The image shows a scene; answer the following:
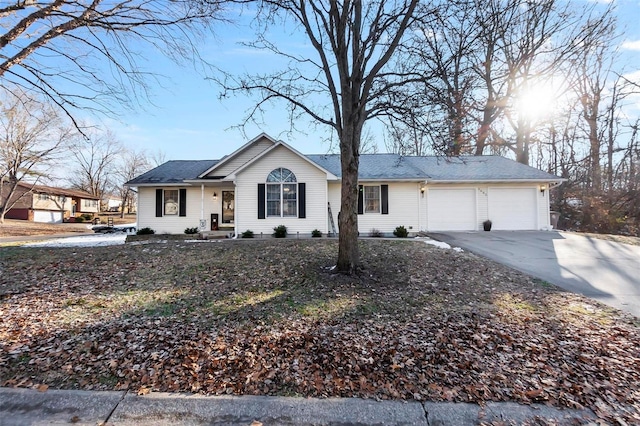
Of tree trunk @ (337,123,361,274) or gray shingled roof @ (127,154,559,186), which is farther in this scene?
gray shingled roof @ (127,154,559,186)

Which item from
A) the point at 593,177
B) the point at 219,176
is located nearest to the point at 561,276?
the point at 219,176

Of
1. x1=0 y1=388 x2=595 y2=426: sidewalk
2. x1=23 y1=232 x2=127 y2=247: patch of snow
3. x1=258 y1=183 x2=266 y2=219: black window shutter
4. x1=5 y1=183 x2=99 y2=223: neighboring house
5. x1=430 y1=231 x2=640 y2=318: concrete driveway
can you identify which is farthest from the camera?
x1=5 y1=183 x2=99 y2=223: neighboring house

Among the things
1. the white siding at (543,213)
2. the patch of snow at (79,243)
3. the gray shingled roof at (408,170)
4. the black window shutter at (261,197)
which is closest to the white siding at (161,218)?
the gray shingled roof at (408,170)

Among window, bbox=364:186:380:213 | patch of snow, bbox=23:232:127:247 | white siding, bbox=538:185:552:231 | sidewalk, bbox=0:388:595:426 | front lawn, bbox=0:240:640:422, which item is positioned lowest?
sidewalk, bbox=0:388:595:426

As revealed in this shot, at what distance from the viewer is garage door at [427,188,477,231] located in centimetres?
1527

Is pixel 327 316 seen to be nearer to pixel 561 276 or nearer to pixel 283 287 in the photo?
pixel 283 287

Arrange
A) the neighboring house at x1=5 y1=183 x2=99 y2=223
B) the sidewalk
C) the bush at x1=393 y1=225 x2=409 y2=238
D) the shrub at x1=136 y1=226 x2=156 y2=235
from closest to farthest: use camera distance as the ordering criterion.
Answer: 1. the sidewalk
2. the bush at x1=393 y1=225 x2=409 y2=238
3. the shrub at x1=136 y1=226 x2=156 y2=235
4. the neighboring house at x1=5 y1=183 x2=99 y2=223

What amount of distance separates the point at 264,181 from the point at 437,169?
9.44 m

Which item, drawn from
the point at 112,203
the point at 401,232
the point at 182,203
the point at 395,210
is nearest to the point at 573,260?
the point at 401,232

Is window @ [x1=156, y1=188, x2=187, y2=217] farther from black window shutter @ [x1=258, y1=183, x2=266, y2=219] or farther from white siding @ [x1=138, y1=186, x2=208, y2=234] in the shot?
black window shutter @ [x1=258, y1=183, x2=266, y2=219]

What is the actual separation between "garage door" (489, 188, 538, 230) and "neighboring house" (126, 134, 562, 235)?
50 mm

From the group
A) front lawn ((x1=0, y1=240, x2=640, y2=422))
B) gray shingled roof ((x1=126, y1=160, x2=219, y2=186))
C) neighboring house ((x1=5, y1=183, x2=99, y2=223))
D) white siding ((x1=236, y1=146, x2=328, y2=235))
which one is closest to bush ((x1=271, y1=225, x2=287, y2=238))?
white siding ((x1=236, y1=146, x2=328, y2=235))

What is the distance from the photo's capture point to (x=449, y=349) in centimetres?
358

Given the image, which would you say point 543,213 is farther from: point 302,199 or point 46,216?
point 46,216
